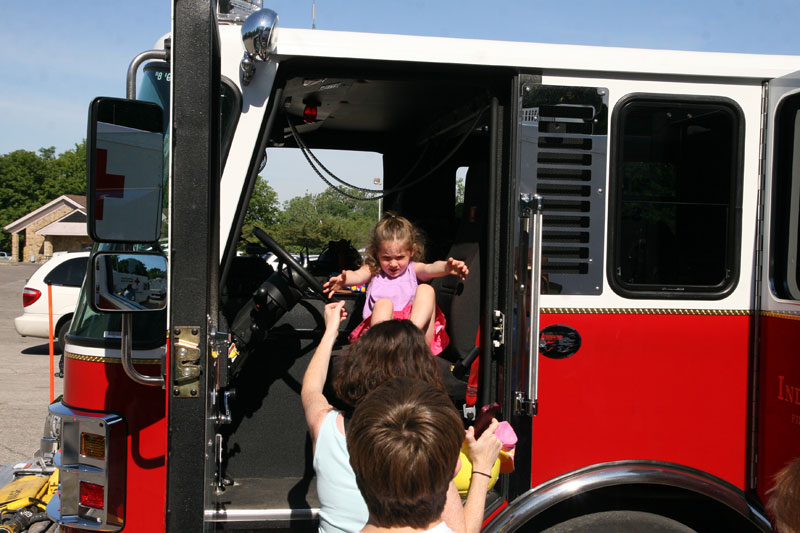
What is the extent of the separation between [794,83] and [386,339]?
1.83 meters

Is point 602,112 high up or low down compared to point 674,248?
up

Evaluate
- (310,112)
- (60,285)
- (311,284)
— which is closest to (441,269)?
(311,284)

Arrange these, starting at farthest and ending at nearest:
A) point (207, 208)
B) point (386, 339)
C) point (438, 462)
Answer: point (386, 339) → point (207, 208) → point (438, 462)

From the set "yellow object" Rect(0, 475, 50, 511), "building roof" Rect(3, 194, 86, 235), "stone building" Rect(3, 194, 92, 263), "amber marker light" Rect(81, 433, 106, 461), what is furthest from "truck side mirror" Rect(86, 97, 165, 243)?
"building roof" Rect(3, 194, 86, 235)

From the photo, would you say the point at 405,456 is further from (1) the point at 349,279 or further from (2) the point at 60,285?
(2) the point at 60,285

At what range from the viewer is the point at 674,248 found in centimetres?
273

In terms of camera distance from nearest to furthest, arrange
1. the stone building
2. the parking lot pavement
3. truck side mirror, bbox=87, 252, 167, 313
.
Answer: truck side mirror, bbox=87, 252, 167, 313, the parking lot pavement, the stone building

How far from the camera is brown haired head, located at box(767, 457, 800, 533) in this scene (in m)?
1.38

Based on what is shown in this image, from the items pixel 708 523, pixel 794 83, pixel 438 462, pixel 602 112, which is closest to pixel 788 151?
pixel 794 83

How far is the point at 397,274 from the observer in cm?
352

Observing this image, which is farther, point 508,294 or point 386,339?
point 508,294

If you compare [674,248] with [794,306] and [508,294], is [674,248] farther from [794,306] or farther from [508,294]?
[508,294]

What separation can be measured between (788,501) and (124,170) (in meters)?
1.91

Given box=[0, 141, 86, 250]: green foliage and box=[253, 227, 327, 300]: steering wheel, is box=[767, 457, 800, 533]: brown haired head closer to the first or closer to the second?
box=[253, 227, 327, 300]: steering wheel
